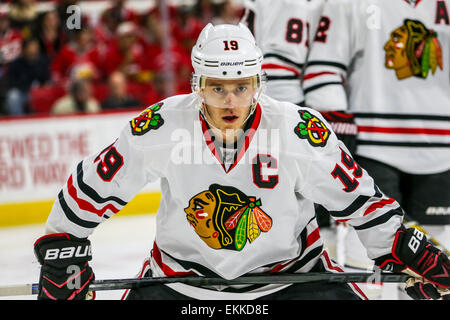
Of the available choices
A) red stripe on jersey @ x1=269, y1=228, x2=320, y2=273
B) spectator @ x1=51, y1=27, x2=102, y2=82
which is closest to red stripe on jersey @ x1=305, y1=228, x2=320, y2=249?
red stripe on jersey @ x1=269, y1=228, x2=320, y2=273

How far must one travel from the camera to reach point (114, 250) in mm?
4184

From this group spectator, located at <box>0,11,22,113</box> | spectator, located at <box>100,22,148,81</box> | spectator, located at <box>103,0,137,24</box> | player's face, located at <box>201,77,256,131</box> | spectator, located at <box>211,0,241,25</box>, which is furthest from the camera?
spectator, located at <box>211,0,241,25</box>

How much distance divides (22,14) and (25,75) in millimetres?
663

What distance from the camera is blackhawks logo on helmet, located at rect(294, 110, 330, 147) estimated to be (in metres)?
2.11

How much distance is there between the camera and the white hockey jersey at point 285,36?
282 centimetres

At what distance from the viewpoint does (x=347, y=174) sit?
2.11 m

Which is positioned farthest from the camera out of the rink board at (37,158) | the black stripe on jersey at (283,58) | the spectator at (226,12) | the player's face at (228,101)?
the spectator at (226,12)

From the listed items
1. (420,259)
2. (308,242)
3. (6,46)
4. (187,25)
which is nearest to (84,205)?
(308,242)

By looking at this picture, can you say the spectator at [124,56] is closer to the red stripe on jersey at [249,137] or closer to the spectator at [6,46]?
the spectator at [6,46]

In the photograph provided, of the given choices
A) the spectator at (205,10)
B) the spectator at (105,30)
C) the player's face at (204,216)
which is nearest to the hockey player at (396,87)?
the player's face at (204,216)

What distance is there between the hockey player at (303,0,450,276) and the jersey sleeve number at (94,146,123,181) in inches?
37.8

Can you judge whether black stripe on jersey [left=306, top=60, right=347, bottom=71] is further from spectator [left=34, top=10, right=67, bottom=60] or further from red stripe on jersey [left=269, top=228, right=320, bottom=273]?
spectator [left=34, top=10, right=67, bottom=60]
